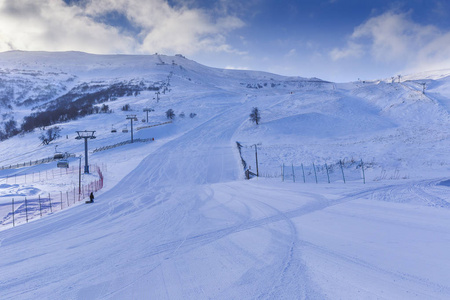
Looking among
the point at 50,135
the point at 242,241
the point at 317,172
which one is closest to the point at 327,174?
the point at 317,172

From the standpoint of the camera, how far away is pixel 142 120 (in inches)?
2950

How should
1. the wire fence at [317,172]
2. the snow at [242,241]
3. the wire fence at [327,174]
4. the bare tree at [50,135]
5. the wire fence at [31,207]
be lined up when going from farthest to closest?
the bare tree at [50,135] < the wire fence at [317,172] < the wire fence at [327,174] < the wire fence at [31,207] < the snow at [242,241]

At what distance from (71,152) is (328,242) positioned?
5721 cm

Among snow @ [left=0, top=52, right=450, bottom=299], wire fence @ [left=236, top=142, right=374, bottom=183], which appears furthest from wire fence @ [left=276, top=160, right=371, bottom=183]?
snow @ [left=0, top=52, right=450, bottom=299]

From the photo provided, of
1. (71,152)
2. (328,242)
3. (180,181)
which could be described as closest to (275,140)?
(180,181)

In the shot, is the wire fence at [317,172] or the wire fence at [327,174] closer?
the wire fence at [327,174]

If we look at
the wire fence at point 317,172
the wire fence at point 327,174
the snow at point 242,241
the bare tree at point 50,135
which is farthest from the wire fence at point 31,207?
the bare tree at point 50,135

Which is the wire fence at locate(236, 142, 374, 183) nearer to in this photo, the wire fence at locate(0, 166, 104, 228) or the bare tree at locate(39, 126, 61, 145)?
the wire fence at locate(0, 166, 104, 228)

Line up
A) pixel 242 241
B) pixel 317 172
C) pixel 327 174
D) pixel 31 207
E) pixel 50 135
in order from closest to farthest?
pixel 242 241
pixel 31 207
pixel 327 174
pixel 317 172
pixel 50 135

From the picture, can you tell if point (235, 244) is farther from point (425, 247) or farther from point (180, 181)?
point (180, 181)

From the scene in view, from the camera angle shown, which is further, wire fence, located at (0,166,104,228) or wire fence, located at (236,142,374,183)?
wire fence, located at (236,142,374,183)

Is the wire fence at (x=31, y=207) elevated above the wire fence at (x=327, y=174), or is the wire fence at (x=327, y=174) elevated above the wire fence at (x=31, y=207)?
the wire fence at (x=327, y=174)

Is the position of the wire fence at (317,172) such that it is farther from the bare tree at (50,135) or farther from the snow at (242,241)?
the bare tree at (50,135)

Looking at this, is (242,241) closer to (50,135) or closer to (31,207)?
(31,207)
